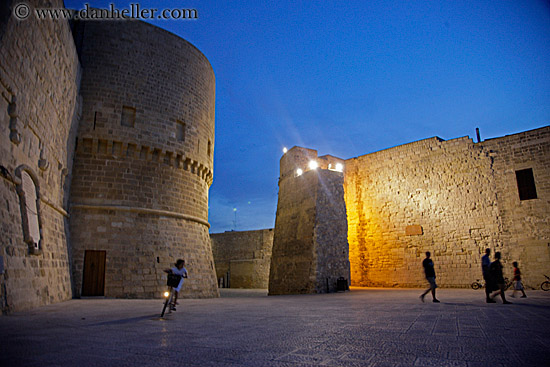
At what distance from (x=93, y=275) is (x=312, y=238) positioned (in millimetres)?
7826

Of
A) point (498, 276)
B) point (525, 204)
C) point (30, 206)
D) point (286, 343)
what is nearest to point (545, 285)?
point (525, 204)

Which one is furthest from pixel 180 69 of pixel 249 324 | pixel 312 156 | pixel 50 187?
pixel 249 324

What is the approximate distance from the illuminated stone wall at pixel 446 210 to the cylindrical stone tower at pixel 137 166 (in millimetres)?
8793

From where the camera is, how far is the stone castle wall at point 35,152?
6.41m

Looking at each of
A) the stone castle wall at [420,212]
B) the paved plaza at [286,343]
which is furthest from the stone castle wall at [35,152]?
the stone castle wall at [420,212]

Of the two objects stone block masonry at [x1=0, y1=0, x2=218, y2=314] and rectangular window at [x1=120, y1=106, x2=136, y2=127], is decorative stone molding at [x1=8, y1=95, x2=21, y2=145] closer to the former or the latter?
stone block masonry at [x1=0, y1=0, x2=218, y2=314]

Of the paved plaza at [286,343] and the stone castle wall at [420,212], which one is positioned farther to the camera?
the stone castle wall at [420,212]

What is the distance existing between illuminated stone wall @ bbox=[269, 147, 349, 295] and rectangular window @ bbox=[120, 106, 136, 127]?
24.5 ft

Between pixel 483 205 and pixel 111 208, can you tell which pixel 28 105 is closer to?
pixel 111 208

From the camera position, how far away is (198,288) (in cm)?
1249

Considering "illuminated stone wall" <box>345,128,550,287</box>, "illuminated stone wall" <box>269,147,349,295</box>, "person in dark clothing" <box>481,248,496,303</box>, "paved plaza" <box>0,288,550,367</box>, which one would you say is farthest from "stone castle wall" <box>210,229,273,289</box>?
"paved plaza" <box>0,288,550,367</box>

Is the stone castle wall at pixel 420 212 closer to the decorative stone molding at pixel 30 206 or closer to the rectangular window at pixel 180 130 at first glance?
the rectangular window at pixel 180 130

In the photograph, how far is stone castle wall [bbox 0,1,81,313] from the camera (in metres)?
6.41

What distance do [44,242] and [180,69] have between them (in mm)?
8242
